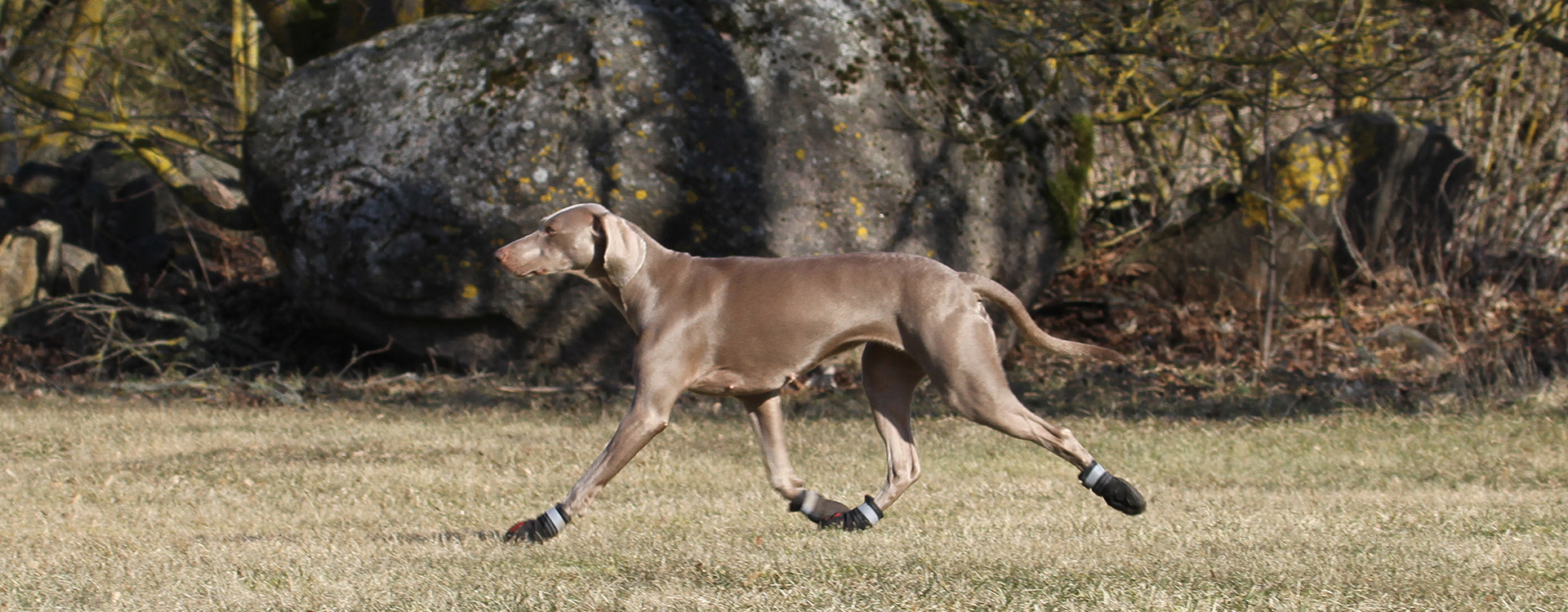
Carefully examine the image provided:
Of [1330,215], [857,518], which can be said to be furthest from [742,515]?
[1330,215]

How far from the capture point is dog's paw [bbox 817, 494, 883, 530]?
17.7 ft

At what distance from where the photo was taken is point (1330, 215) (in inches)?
491

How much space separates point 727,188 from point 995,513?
14.8ft

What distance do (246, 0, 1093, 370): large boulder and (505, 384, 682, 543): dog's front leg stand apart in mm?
4926

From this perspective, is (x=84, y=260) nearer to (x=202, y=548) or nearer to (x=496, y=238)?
(x=496, y=238)

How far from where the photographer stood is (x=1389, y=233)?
12602 millimetres

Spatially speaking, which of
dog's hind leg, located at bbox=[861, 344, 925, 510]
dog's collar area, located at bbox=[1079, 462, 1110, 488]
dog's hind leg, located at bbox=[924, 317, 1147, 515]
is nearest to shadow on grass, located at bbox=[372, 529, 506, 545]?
dog's hind leg, located at bbox=[861, 344, 925, 510]

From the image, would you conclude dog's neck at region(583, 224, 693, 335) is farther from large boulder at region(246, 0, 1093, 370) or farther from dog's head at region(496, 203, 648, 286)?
large boulder at region(246, 0, 1093, 370)

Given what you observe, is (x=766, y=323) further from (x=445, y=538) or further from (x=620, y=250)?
(x=445, y=538)

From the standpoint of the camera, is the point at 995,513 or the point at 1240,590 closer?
the point at 1240,590

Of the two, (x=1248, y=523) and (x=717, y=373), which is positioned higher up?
(x=717, y=373)

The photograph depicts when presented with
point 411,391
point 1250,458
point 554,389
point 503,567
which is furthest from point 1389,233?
point 503,567

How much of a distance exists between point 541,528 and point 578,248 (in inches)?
39.9

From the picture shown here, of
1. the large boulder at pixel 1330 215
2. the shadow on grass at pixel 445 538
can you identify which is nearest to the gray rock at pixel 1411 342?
the large boulder at pixel 1330 215
